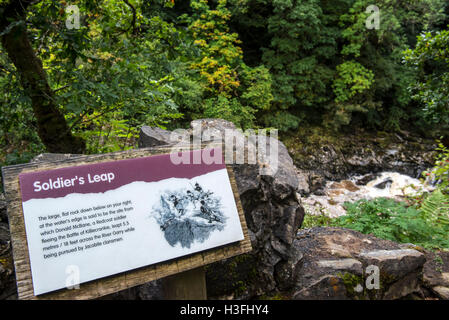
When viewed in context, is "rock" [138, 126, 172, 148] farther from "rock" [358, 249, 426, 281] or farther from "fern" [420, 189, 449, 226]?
"fern" [420, 189, 449, 226]

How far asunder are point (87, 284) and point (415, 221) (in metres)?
4.70

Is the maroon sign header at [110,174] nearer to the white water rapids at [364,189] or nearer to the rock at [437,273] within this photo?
the rock at [437,273]

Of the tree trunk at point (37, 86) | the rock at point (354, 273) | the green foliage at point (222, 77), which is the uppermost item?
the green foliage at point (222, 77)

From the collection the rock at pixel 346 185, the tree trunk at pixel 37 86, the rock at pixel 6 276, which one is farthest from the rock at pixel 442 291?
the rock at pixel 346 185

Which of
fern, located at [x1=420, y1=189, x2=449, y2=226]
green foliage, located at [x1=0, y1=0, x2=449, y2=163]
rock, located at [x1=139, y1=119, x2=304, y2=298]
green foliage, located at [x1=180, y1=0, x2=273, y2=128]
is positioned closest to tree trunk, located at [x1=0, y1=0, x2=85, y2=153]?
green foliage, located at [x1=0, y1=0, x2=449, y2=163]

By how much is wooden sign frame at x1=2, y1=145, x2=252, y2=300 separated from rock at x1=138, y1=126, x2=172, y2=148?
0.90 meters

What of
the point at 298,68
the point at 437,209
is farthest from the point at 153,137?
the point at 298,68

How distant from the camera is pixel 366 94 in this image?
12.0 m

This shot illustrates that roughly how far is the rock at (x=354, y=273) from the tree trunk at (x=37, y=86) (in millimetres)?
2939

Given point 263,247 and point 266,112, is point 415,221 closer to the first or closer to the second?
point 263,247

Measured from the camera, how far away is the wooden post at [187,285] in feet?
6.43

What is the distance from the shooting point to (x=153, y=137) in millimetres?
2848

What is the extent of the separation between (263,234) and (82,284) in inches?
62.4

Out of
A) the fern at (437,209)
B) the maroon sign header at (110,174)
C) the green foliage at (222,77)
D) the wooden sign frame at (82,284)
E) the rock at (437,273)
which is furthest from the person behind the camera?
the green foliage at (222,77)
